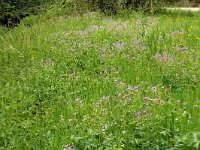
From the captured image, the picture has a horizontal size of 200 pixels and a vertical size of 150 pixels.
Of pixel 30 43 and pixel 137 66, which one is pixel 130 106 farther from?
pixel 30 43

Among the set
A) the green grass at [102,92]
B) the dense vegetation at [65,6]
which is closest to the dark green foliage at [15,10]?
the dense vegetation at [65,6]

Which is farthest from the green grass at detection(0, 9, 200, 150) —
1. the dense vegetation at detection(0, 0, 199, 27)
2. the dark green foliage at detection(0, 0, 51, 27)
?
the dark green foliage at detection(0, 0, 51, 27)

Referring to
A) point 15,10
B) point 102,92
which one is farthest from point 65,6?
point 102,92

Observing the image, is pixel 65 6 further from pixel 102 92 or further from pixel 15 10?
pixel 102 92

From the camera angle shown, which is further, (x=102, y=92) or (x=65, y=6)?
(x=65, y=6)

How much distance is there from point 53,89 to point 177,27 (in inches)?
202

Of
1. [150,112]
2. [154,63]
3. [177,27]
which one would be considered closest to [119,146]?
[150,112]

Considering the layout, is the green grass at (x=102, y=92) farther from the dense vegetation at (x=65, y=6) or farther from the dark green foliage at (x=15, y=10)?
the dark green foliage at (x=15, y=10)

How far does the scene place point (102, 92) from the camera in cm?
459

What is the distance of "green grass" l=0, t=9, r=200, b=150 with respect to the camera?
3.13 m

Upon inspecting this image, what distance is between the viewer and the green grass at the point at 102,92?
3.13m

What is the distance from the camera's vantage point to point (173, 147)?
2.84 m

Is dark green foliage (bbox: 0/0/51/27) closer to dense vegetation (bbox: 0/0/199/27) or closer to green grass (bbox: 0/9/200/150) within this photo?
dense vegetation (bbox: 0/0/199/27)

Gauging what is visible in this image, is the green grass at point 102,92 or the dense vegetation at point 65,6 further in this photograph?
the dense vegetation at point 65,6
